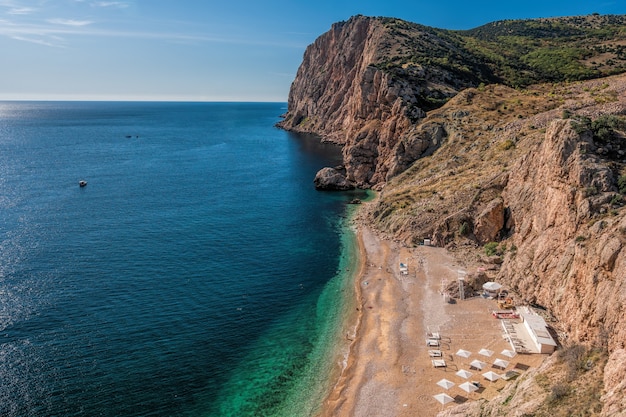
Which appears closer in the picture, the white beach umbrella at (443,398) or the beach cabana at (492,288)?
the white beach umbrella at (443,398)

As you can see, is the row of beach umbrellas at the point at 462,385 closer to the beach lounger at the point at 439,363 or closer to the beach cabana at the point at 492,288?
the beach lounger at the point at 439,363

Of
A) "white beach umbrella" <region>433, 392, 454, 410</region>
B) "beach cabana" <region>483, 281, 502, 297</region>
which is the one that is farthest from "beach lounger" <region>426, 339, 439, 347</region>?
"beach cabana" <region>483, 281, 502, 297</region>

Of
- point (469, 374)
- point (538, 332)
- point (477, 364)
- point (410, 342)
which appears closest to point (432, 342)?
point (410, 342)

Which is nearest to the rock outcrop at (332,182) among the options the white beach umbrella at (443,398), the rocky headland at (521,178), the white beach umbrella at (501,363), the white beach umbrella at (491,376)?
the rocky headland at (521,178)

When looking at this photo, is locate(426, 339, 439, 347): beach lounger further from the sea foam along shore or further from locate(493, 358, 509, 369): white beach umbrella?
locate(493, 358, 509, 369): white beach umbrella

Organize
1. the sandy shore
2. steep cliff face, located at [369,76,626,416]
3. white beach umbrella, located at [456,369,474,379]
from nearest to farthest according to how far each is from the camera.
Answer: steep cliff face, located at [369,76,626,416], the sandy shore, white beach umbrella, located at [456,369,474,379]

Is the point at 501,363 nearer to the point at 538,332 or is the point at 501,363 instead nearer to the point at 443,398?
the point at 538,332
